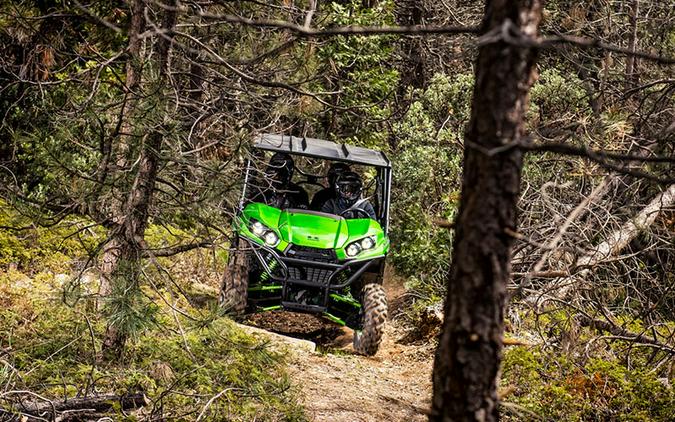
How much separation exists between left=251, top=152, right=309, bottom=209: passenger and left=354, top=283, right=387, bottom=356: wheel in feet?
4.24

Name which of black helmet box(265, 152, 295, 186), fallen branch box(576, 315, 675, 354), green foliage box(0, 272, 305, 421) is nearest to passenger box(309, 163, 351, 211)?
black helmet box(265, 152, 295, 186)

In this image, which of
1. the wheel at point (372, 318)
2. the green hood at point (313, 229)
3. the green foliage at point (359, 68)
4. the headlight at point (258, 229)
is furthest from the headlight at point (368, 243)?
the green foliage at point (359, 68)

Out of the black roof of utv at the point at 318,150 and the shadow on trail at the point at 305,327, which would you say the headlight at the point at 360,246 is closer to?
the black roof of utv at the point at 318,150

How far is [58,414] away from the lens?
16.4 ft

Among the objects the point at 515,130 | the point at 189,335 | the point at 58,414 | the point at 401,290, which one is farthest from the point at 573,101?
the point at 515,130

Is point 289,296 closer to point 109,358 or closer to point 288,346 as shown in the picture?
point 288,346

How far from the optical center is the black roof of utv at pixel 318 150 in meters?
8.80

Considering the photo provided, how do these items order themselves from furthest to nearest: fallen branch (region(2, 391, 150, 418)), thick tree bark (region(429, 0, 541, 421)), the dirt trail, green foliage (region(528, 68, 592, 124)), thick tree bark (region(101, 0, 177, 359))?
green foliage (region(528, 68, 592, 124))
the dirt trail
thick tree bark (region(101, 0, 177, 359))
fallen branch (region(2, 391, 150, 418))
thick tree bark (region(429, 0, 541, 421))

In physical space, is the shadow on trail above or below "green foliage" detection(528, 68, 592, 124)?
below

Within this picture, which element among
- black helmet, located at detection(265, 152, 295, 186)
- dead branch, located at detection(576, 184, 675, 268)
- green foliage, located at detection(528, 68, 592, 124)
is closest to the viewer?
black helmet, located at detection(265, 152, 295, 186)

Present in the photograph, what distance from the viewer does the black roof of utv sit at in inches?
347

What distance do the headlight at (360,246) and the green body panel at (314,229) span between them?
3 cm

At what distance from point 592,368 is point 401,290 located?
530 centimetres

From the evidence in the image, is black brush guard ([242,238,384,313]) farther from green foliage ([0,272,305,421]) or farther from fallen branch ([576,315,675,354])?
fallen branch ([576,315,675,354])
